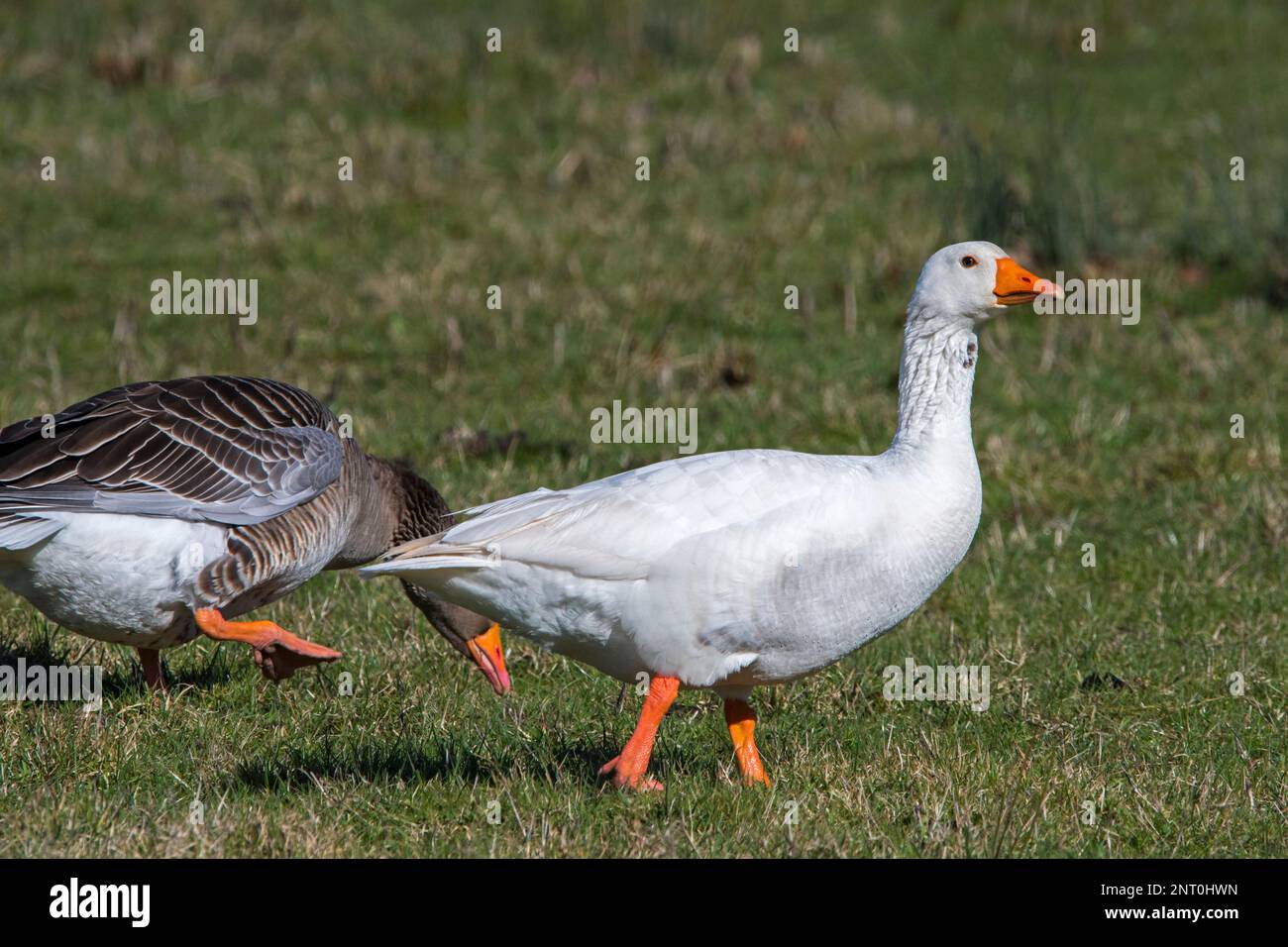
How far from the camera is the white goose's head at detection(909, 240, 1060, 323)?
5.53 meters

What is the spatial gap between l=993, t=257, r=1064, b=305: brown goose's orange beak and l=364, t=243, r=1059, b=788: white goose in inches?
1.5

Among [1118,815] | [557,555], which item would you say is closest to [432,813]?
[557,555]

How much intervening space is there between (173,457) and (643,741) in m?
2.24

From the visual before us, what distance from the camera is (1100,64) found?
16.7 metres

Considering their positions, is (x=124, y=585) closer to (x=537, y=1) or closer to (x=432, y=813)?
(x=432, y=813)

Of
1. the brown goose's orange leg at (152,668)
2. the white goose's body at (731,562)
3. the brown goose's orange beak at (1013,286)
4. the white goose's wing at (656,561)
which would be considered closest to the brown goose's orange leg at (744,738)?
the white goose's body at (731,562)

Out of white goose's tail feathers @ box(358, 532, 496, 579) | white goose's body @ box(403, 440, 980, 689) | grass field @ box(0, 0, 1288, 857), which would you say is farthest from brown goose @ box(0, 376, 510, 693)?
white goose's body @ box(403, 440, 980, 689)

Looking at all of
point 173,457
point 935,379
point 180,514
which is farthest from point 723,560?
point 173,457

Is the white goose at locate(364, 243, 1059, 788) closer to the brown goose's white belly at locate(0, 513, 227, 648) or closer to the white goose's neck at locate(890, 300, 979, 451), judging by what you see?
the white goose's neck at locate(890, 300, 979, 451)

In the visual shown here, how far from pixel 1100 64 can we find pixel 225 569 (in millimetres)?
13128

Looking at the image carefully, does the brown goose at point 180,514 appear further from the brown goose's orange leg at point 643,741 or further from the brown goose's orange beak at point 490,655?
the brown goose's orange leg at point 643,741

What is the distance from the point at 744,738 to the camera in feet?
18.7

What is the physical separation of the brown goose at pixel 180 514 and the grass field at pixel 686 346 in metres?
0.34

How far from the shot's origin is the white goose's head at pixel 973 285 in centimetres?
553
